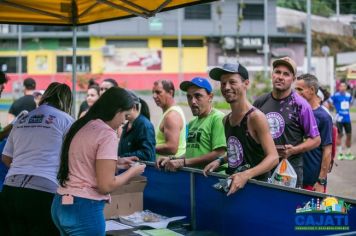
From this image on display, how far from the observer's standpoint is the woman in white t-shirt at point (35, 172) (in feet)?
12.6

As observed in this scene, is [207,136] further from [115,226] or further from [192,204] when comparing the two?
[115,226]

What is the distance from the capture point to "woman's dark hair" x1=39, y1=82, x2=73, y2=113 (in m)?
4.08

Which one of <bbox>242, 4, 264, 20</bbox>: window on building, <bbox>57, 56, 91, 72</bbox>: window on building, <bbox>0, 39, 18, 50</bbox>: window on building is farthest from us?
<bbox>242, 4, 264, 20</bbox>: window on building

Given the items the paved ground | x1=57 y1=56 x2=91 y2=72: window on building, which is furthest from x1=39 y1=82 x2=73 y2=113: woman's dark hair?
x1=57 y1=56 x2=91 y2=72: window on building

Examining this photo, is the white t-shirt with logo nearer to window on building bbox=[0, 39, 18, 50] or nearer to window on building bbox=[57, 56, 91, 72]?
window on building bbox=[57, 56, 91, 72]

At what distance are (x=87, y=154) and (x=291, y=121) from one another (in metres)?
1.79

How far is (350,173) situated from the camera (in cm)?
1168

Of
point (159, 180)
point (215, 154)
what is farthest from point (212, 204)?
point (159, 180)

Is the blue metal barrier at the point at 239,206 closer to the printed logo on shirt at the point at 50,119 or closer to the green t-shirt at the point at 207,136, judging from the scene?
the green t-shirt at the point at 207,136

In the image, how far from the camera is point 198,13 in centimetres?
4791

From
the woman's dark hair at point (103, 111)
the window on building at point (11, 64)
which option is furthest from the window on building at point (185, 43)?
the woman's dark hair at point (103, 111)

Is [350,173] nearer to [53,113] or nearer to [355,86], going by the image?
[53,113]

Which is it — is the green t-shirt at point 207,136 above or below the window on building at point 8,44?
below

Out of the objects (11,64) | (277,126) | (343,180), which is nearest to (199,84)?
(277,126)
